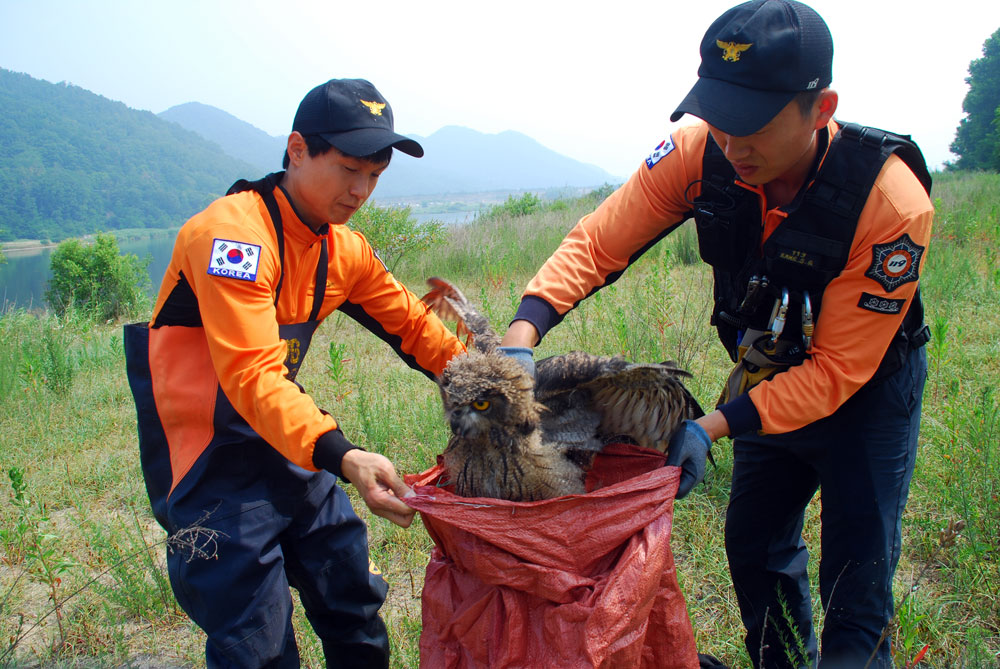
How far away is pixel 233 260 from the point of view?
1.85 m

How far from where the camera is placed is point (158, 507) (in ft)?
6.93

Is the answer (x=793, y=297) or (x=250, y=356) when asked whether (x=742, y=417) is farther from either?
(x=250, y=356)

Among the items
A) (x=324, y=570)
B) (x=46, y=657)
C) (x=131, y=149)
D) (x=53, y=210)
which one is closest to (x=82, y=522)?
(x=46, y=657)

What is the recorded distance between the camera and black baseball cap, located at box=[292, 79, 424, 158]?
2.01m

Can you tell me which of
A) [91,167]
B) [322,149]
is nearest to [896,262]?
[322,149]

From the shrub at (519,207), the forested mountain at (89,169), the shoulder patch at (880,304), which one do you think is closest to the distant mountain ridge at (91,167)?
the forested mountain at (89,169)

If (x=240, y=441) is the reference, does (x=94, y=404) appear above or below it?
below

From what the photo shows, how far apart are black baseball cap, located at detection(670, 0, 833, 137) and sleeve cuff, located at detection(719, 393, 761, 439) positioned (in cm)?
93

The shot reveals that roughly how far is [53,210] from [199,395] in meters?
46.4

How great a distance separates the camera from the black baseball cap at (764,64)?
1.67 meters

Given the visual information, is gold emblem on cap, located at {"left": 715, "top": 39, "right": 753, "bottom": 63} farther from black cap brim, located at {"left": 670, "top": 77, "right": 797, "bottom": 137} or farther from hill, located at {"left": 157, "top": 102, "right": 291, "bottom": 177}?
hill, located at {"left": 157, "top": 102, "right": 291, "bottom": 177}

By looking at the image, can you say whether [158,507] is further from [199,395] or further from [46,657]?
[46,657]

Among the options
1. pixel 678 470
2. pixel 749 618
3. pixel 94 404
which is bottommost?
pixel 94 404

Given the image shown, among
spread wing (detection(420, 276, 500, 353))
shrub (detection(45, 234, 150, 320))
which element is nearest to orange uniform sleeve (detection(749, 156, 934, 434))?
spread wing (detection(420, 276, 500, 353))
